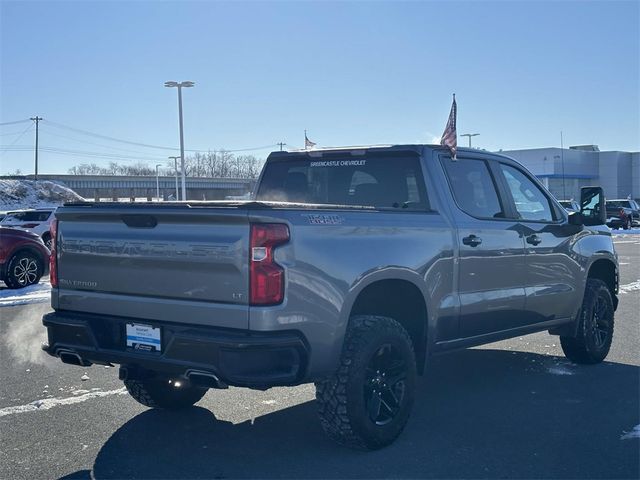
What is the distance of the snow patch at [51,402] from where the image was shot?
5730 mm

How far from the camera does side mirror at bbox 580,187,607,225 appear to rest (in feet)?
23.6

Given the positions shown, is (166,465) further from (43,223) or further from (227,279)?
(43,223)

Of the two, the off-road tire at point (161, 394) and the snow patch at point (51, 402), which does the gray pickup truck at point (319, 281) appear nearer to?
the off-road tire at point (161, 394)

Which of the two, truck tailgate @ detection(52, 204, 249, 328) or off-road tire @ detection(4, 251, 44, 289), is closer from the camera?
truck tailgate @ detection(52, 204, 249, 328)

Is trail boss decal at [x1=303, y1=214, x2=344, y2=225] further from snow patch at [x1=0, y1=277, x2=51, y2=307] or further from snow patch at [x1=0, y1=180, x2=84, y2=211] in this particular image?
snow patch at [x1=0, y1=180, x2=84, y2=211]

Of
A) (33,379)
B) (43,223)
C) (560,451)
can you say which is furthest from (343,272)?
(43,223)

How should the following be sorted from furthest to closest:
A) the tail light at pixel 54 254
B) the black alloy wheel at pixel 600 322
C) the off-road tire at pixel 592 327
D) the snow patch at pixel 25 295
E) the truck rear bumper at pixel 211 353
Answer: the snow patch at pixel 25 295 < the black alloy wheel at pixel 600 322 < the off-road tire at pixel 592 327 < the tail light at pixel 54 254 < the truck rear bumper at pixel 211 353

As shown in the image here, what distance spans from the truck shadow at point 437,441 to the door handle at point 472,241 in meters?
1.30

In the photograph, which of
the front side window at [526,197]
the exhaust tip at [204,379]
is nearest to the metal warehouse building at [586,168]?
the front side window at [526,197]

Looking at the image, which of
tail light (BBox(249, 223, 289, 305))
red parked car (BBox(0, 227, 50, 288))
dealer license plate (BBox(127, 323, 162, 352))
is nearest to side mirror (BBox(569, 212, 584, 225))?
tail light (BBox(249, 223, 289, 305))

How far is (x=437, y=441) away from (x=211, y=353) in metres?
1.80

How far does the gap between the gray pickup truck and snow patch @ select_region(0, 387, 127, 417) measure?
2.25ft

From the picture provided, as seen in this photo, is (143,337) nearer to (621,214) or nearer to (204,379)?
(204,379)

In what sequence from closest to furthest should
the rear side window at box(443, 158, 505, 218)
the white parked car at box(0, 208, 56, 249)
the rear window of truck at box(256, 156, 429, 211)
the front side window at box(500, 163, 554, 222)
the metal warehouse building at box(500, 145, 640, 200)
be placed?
the rear window of truck at box(256, 156, 429, 211) → the rear side window at box(443, 158, 505, 218) → the front side window at box(500, 163, 554, 222) → the white parked car at box(0, 208, 56, 249) → the metal warehouse building at box(500, 145, 640, 200)
